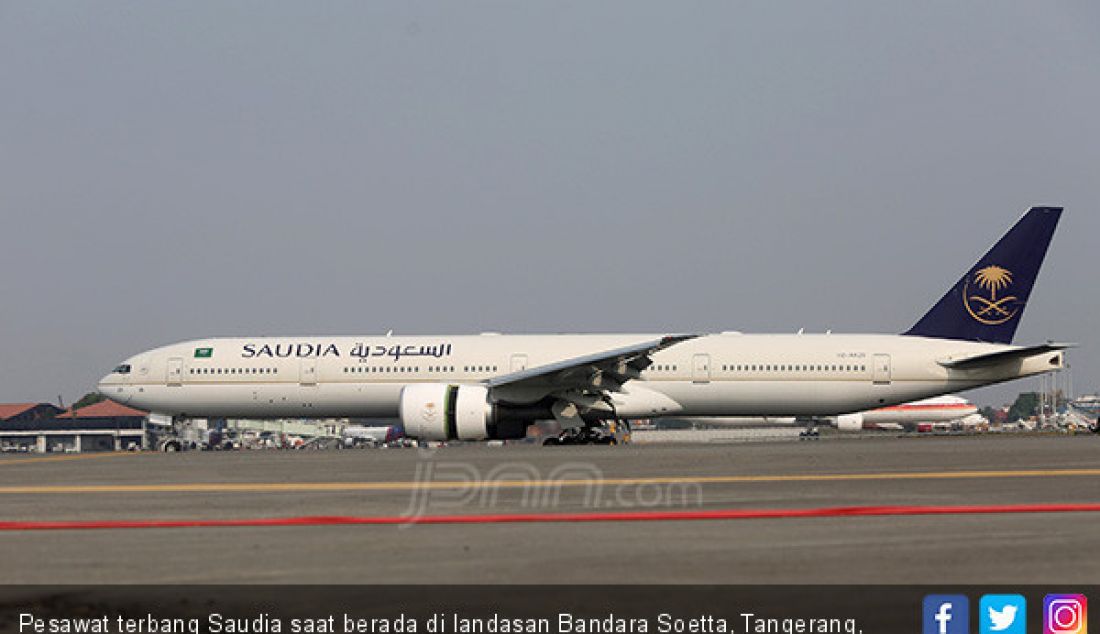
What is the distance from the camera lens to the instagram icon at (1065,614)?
23.2 ft

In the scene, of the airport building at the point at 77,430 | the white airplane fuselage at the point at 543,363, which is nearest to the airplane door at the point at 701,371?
the white airplane fuselage at the point at 543,363

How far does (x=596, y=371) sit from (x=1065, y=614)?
28.8 meters

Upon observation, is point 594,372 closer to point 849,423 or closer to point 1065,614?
point 1065,614

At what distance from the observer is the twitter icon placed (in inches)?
281

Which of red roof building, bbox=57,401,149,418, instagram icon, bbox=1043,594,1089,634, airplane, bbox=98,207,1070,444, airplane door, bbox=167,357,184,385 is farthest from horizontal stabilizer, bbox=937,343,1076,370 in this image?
red roof building, bbox=57,401,149,418

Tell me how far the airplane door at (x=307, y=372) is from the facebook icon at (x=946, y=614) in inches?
1380

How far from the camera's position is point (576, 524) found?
493 inches

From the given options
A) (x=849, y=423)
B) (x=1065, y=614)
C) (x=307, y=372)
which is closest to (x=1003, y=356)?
(x=307, y=372)

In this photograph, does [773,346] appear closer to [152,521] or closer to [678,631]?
[152,521]

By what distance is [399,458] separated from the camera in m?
27.3

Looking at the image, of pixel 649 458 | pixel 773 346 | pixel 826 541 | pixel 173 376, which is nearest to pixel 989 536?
pixel 826 541

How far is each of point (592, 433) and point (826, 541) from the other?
86.3 feet

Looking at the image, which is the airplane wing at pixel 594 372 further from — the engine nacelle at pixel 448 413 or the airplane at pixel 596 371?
the engine nacelle at pixel 448 413

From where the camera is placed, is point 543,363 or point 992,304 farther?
point 543,363
